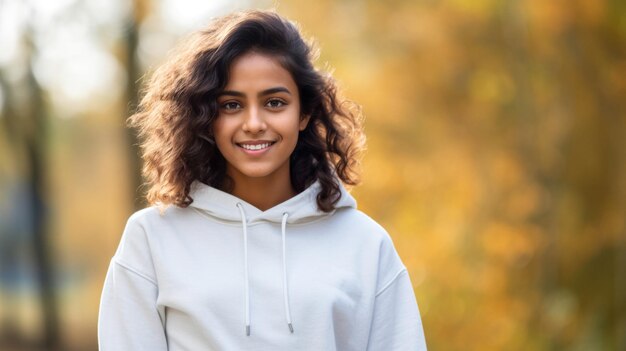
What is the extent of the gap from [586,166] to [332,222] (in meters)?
7.84

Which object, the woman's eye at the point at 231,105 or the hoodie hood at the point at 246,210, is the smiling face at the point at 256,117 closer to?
the woman's eye at the point at 231,105

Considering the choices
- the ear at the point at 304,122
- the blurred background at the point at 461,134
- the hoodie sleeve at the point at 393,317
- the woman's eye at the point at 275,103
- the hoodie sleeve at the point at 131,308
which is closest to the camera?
the hoodie sleeve at the point at 131,308

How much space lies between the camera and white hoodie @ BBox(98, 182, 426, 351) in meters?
3.06

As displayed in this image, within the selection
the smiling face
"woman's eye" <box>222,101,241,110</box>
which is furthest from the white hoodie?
"woman's eye" <box>222,101,241,110</box>

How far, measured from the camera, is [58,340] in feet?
47.9

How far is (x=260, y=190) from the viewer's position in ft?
10.9

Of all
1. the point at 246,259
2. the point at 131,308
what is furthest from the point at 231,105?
the point at 131,308

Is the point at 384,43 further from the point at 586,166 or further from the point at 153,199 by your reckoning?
the point at 153,199

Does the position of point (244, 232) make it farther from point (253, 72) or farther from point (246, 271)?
point (253, 72)

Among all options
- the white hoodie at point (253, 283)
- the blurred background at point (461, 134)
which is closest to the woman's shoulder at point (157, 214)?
the white hoodie at point (253, 283)

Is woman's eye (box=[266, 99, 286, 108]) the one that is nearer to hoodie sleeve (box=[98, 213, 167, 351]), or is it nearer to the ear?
the ear

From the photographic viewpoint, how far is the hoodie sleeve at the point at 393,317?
3271 millimetres

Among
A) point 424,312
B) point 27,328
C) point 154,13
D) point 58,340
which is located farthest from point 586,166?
point 27,328

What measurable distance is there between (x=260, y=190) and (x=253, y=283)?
0.33m
